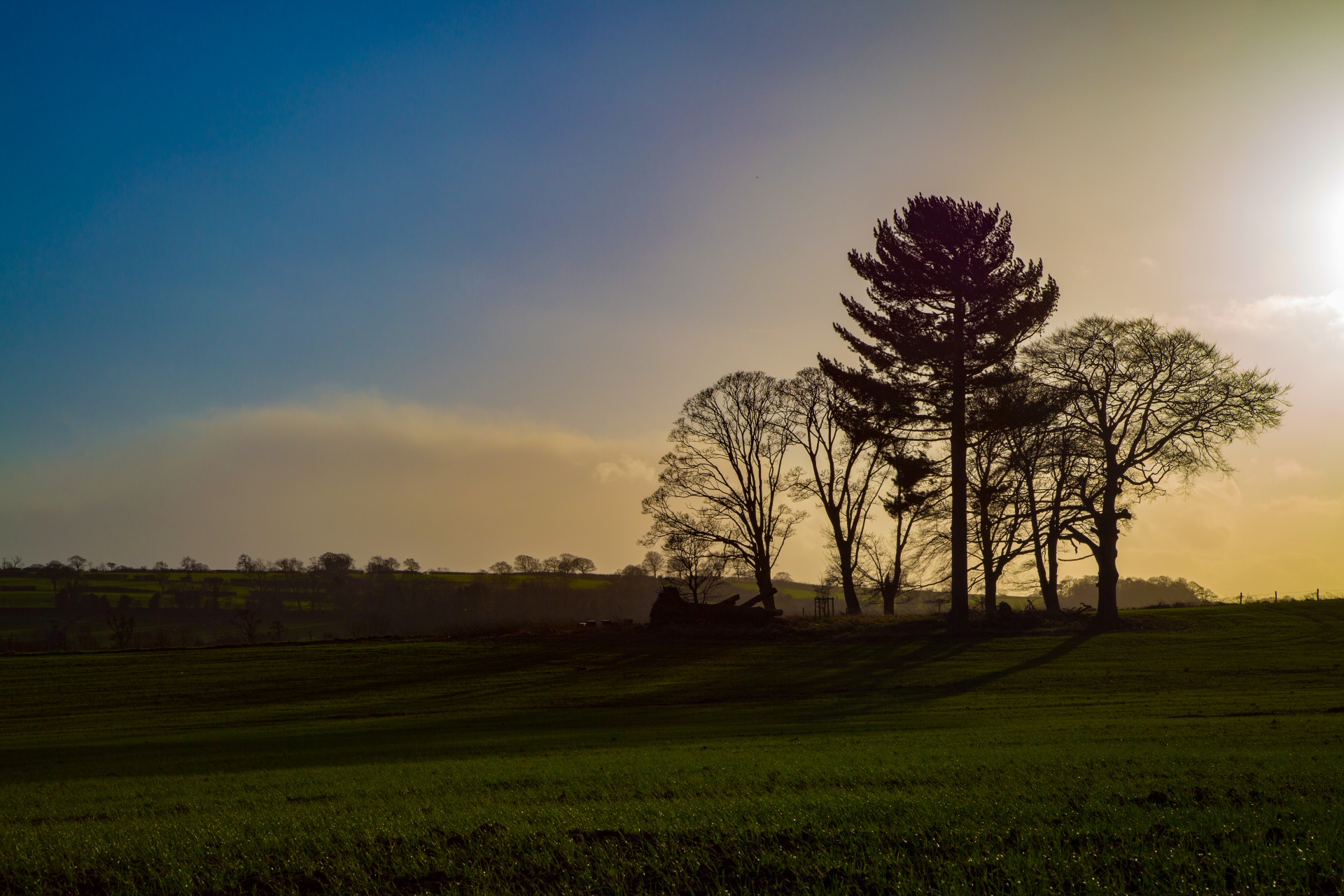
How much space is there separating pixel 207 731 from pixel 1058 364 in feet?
126

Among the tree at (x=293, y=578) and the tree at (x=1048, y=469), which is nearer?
the tree at (x=1048, y=469)

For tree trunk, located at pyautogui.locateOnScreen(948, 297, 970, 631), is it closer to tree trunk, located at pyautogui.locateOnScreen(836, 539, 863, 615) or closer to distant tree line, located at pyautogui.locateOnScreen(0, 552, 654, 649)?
tree trunk, located at pyautogui.locateOnScreen(836, 539, 863, 615)

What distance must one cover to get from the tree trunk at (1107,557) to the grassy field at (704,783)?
9497mm

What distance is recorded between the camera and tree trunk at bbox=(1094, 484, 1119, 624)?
4050 cm

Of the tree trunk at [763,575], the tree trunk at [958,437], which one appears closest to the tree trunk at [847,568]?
the tree trunk at [763,575]

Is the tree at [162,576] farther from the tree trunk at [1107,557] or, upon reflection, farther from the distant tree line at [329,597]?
the tree trunk at [1107,557]

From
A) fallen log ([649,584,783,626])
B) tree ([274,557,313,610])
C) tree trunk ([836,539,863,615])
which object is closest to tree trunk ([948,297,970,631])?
fallen log ([649,584,783,626])

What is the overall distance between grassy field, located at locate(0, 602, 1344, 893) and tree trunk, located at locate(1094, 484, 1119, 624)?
31.2 ft

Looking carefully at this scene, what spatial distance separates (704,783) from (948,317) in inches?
1293

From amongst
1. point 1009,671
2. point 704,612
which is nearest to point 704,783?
point 1009,671

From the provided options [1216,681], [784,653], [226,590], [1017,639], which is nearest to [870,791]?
[1216,681]

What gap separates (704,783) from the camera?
30.8 feet

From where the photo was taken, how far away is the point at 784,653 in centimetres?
3738

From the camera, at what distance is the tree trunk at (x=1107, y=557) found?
133ft
